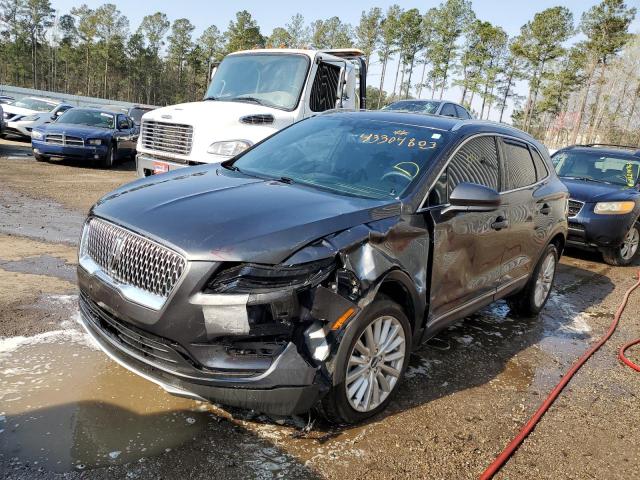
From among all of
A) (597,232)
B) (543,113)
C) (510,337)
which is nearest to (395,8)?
(543,113)

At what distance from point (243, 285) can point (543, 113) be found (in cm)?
6103

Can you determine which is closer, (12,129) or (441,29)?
(12,129)

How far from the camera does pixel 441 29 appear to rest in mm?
53406

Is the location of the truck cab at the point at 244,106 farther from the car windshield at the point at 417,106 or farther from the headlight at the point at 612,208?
the headlight at the point at 612,208

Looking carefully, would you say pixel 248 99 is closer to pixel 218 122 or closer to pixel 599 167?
pixel 218 122

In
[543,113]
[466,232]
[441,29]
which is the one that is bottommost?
[466,232]

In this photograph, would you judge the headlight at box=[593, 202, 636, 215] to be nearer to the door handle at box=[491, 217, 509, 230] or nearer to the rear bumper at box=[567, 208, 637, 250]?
the rear bumper at box=[567, 208, 637, 250]

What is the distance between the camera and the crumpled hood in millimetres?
6863

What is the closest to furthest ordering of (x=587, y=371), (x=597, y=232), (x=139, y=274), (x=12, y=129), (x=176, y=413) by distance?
(x=139, y=274) < (x=176, y=413) < (x=587, y=371) < (x=597, y=232) < (x=12, y=129)

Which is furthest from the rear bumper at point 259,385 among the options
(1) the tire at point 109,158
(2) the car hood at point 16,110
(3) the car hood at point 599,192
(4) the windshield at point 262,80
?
(2) the car hood at point 16,110

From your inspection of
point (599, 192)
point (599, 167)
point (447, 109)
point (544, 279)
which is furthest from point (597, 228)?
point (447, 109)

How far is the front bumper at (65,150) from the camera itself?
12453mm

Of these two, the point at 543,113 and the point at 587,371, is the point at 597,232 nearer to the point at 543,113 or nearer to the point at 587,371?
the point at 587,371

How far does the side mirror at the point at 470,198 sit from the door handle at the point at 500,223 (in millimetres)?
551
